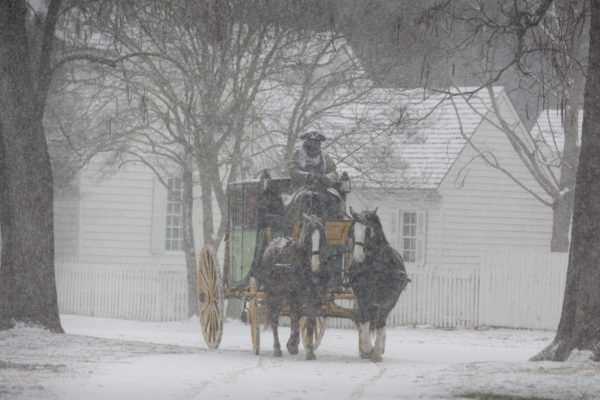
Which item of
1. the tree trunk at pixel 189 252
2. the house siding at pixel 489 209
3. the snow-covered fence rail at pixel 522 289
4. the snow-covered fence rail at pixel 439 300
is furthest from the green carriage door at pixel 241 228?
the house siding at pixel 489 209

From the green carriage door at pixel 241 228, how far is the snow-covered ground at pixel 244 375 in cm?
131

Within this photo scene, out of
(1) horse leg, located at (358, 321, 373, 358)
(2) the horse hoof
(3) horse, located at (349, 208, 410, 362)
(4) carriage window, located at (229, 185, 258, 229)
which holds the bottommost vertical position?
(2) the horse hoof

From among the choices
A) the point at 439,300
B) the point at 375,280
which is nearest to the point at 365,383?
the point at 375,280

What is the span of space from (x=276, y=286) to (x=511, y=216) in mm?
18962

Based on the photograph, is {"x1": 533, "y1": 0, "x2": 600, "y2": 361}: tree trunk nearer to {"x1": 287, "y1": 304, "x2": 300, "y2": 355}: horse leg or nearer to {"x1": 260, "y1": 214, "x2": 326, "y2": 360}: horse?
{"x1": 260, "y1": 214, "x2": 326, "y2": 360}: horse

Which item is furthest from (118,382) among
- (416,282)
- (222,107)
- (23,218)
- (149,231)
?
(149,231)

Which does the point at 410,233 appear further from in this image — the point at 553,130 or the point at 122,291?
the point at 122,291

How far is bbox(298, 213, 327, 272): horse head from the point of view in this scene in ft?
48.1

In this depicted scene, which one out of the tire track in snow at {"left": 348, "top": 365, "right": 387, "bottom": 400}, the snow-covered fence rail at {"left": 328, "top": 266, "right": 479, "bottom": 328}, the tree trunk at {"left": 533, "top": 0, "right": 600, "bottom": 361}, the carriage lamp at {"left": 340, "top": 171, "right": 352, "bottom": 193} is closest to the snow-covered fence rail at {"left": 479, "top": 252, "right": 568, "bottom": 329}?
the snow-covered fence rail at {"left": 328, "top": 266, "right": 479, "bottom": 328}

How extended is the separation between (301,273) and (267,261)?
619 mm

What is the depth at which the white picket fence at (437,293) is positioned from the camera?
25.8 meters

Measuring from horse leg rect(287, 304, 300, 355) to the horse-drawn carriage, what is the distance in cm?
3

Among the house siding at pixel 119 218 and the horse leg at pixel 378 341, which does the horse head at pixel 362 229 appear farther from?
the house siding at pixel 119 218

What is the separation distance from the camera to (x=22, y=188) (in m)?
16.9
